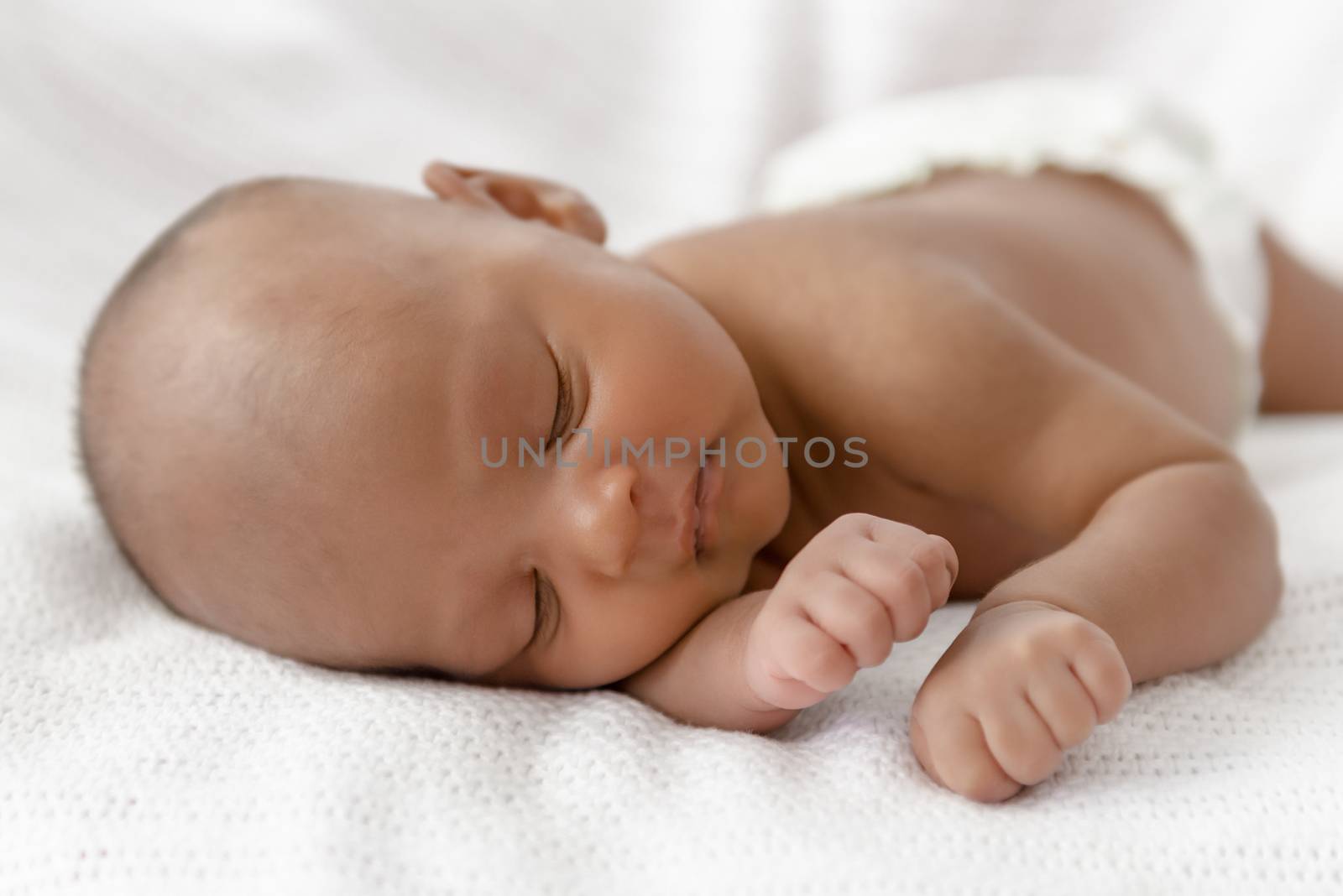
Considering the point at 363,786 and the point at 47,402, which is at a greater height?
the point at 363,786

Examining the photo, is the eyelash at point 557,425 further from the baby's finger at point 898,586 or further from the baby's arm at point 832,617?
the baby's finger at point 898,586

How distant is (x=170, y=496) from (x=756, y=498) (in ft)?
1.57

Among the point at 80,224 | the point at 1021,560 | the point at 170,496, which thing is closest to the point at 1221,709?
the point at 1021,560

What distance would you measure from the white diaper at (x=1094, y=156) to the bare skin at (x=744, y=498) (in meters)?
0.57

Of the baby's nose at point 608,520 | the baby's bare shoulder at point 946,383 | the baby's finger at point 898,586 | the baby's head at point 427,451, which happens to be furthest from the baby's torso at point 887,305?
the baby's finger at point 898,586

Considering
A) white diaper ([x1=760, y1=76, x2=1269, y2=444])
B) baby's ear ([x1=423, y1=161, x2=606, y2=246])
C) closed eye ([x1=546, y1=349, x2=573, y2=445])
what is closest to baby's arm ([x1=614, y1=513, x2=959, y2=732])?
closed eye ([x1=546, y1=349, x2=573, y2=445])

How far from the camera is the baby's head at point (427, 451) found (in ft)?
3.02

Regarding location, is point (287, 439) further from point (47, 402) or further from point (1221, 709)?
point (47, 402)

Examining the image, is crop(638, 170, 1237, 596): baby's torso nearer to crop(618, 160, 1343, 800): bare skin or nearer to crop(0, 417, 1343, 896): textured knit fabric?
crop(618, 160, 1343, 800): bare skin

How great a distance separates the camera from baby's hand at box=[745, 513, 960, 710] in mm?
762

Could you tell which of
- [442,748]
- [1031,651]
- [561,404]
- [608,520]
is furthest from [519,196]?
[1031,651]

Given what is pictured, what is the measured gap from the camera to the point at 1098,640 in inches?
29.5

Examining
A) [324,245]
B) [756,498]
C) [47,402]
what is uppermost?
[324,245]

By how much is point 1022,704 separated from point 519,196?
795 mm
